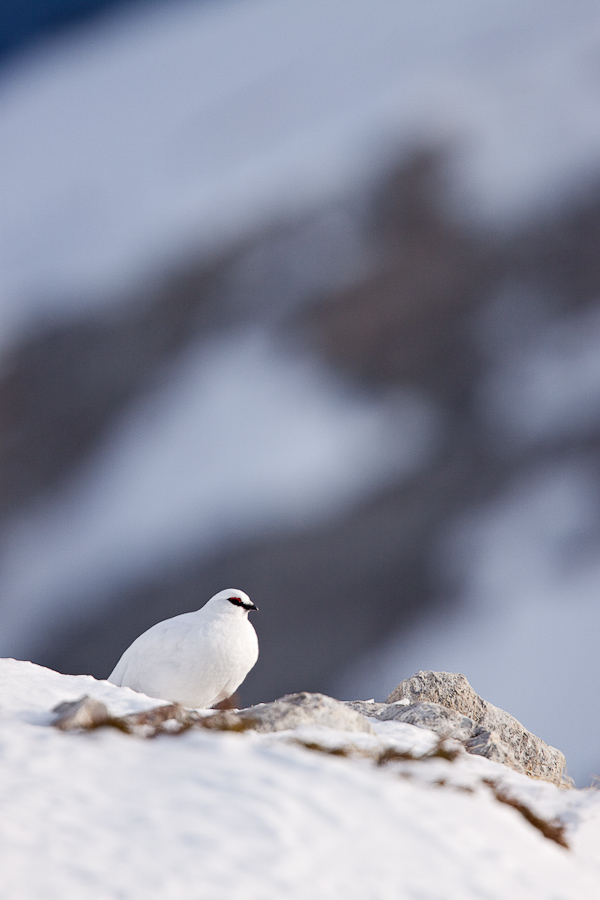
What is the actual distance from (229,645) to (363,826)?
7.22ft

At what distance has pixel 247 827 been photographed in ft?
10.9

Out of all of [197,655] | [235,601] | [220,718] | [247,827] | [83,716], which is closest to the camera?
[247,827]

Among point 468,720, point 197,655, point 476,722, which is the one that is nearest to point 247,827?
point 197,655

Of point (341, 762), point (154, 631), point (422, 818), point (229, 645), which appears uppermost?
point (154, 631)

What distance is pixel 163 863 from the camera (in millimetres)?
3064

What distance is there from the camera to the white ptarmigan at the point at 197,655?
554 cm

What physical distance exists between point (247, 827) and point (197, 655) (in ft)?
7.33

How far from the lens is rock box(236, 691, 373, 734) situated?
460cm

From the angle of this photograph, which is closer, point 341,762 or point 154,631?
point 341,762

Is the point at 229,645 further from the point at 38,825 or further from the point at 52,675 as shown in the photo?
the point at 38,825

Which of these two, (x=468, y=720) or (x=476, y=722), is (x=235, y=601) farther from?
(x=476, y=722)

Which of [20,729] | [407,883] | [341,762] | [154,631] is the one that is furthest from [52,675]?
[407,883]

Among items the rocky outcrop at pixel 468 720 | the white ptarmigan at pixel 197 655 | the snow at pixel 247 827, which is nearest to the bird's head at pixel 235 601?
the white ptarmigan at pixel 197 655

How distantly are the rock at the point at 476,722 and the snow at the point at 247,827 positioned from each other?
1338 millimetres
